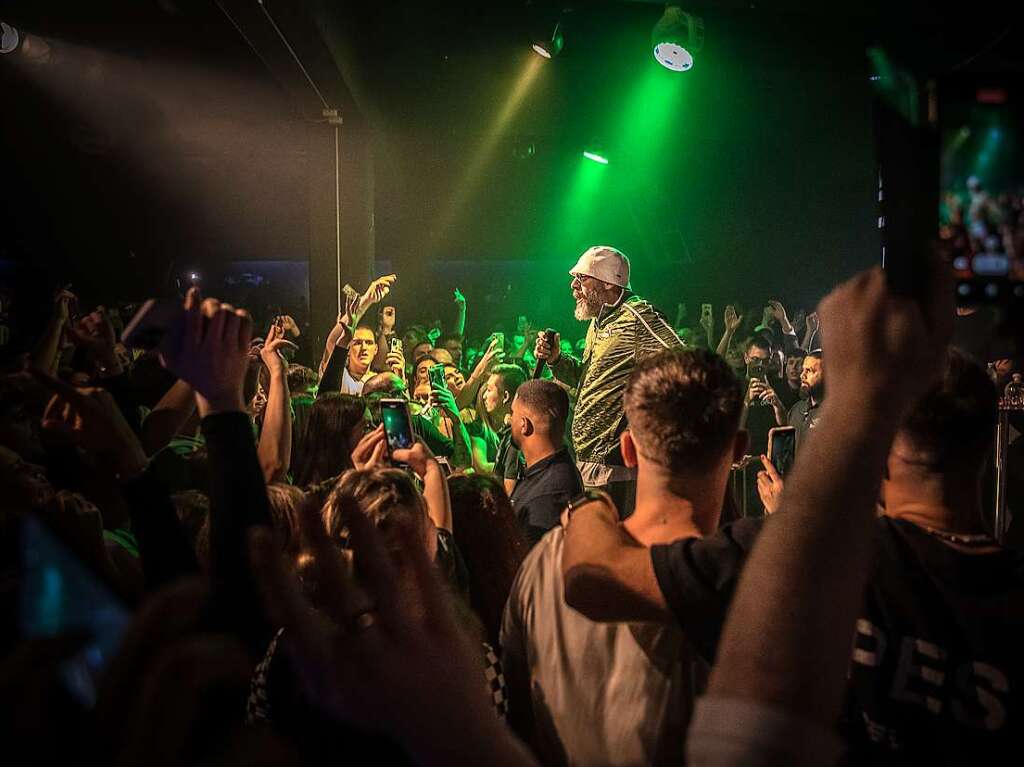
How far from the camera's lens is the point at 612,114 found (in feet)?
32.8

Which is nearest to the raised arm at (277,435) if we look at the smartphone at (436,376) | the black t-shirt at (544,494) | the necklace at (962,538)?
the black t-shirt at (544,494)

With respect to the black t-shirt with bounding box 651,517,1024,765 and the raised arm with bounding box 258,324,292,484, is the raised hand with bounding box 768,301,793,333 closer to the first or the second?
the raised arm with bounding box 258,324,292,484

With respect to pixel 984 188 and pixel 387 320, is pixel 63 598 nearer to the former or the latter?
pixel 984 188

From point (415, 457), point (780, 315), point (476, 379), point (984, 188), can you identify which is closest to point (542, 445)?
point (415, 457)

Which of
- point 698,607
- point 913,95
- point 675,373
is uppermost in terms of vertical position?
point 913,95

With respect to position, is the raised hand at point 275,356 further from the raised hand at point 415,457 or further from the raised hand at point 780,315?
the raised hand at point 780,315

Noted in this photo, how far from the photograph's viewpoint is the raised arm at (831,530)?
1.97 feet

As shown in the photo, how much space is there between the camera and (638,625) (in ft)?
5.17

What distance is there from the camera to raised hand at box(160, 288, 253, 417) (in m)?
1.21

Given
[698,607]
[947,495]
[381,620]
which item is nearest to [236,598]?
[381,620]

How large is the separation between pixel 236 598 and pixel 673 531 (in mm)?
896

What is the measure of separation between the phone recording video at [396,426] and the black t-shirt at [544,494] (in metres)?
0.67

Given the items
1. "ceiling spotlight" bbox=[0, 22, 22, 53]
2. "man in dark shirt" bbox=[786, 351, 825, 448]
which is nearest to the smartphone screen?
"man in dark shirt" bbox=[786, 351, 825, 448]

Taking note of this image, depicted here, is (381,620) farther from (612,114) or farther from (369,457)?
(612,114)
